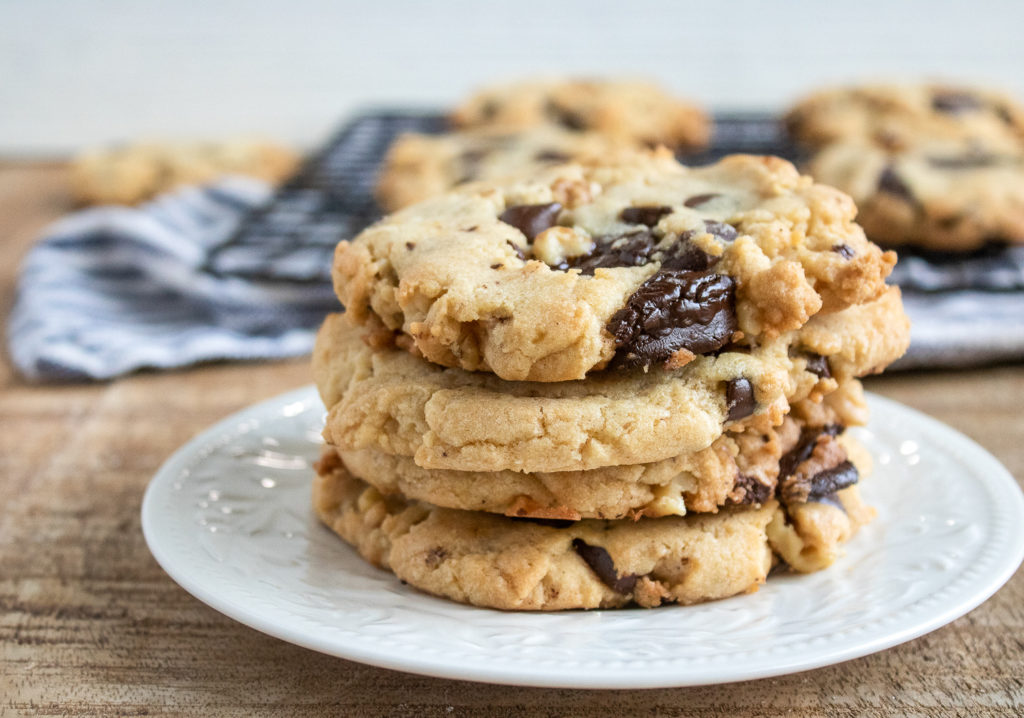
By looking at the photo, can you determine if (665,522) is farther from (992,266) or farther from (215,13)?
(215,13)

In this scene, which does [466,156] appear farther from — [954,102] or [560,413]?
[560,413]

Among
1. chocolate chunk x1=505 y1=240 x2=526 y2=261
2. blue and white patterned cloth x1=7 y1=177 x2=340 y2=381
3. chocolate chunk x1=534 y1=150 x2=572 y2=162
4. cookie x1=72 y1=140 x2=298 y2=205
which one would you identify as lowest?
cookie x1=72 y1=140 x2=298 y2=205

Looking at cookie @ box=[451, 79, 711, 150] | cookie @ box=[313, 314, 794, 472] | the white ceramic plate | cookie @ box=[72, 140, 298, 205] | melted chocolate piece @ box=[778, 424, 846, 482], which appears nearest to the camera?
the white ceramic plate

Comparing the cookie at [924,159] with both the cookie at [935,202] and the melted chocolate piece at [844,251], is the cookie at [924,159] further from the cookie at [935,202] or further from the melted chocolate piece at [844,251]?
the melted chocolate piece at [844,251]

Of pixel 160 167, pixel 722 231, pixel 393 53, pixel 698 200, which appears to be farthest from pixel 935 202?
pixel 393 53

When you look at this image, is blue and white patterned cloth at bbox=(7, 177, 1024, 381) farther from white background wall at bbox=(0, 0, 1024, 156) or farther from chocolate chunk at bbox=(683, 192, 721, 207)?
white background wall at bbox=(0, 0, 1024, 156)

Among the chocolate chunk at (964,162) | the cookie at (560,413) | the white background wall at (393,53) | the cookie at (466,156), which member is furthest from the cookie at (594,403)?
the white background wall at (393,53)

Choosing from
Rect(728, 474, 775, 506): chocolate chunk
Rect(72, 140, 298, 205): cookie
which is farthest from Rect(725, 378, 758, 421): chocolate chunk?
Rect(72, 140, 298, 205): cookie
